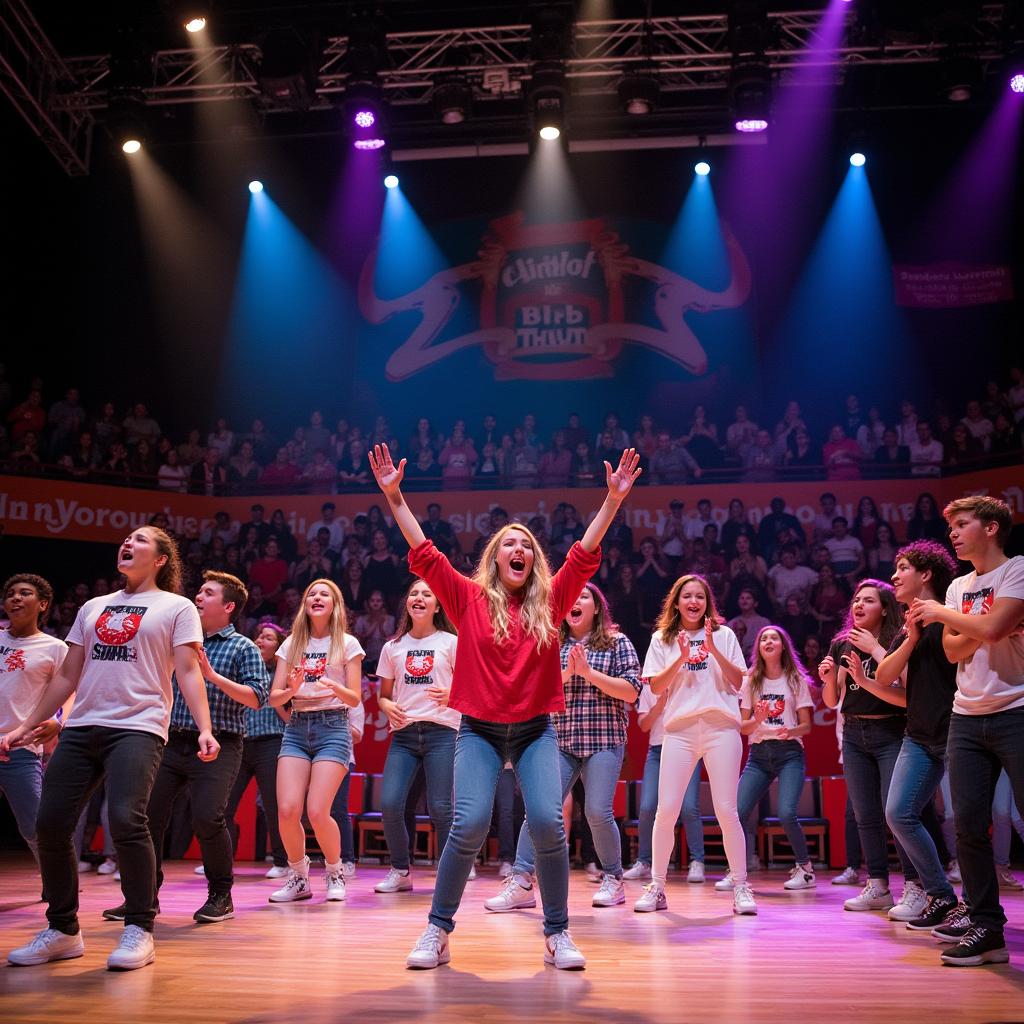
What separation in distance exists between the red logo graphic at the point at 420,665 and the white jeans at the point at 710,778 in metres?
1.67

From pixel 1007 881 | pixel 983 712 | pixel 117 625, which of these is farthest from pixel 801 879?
pixel 117 625

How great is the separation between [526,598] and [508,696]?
1.40 feet

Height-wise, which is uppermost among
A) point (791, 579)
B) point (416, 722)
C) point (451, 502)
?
point (451, 502)

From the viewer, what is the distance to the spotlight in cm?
1172

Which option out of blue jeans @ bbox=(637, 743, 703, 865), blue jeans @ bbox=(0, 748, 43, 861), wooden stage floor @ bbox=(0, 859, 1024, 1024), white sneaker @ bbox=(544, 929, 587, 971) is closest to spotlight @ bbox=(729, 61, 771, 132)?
blue jeans @ bbox=(637, 743, 703, 865)

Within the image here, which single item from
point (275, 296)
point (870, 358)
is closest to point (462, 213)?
point (275, 296)

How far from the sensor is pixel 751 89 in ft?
38.6

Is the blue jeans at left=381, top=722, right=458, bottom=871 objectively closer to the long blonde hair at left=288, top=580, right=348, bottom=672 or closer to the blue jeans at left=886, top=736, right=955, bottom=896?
the long blonde hair at left=288, top=580, right=348, bottom=672

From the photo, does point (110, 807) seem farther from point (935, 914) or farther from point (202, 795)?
point (935, 914)

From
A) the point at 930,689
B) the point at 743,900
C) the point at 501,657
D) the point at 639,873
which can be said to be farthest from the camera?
the point at 639,873

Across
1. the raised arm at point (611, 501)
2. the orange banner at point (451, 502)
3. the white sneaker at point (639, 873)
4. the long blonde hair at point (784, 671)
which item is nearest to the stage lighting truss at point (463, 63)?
the orange banner at point (451, 502)

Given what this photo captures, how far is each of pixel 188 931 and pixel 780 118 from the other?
13090 mm

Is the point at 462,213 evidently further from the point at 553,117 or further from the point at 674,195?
the point at 553,117

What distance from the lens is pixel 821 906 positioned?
254 inches
